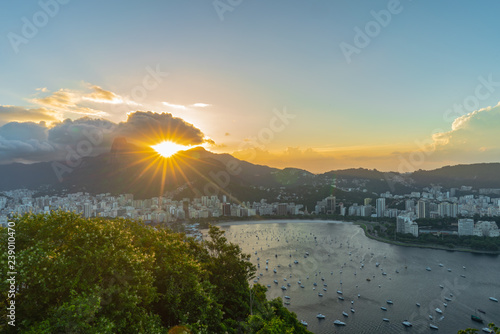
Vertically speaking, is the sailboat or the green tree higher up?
the green tree

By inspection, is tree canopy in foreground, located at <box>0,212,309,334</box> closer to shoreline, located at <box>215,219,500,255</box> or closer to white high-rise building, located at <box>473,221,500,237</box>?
shoreline, located at <box>215,219,500,255</box>

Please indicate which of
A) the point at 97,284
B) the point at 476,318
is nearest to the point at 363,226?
the point at 476,318

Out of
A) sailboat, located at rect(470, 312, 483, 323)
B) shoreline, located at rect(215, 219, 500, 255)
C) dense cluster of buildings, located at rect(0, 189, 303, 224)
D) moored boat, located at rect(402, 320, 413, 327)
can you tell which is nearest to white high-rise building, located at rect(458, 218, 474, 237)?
shoreline, located at rect(215, 219, 500, 255)

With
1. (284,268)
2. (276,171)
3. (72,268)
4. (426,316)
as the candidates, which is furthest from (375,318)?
(276,171)

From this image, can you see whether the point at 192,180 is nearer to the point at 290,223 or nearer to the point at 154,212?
the point at 154,212

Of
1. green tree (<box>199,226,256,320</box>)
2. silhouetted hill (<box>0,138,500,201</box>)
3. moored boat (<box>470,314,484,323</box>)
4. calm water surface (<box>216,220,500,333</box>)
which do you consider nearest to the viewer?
green tree (<box>199,226,256,320</box>)

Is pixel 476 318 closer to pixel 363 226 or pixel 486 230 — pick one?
pixel 486 230

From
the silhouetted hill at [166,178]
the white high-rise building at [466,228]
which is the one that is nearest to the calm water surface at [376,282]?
the white high-rise building at [466,228]

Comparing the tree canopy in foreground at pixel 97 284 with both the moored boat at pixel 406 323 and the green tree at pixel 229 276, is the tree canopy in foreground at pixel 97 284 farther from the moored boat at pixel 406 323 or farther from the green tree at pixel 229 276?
the moored boat at pixel 406 323

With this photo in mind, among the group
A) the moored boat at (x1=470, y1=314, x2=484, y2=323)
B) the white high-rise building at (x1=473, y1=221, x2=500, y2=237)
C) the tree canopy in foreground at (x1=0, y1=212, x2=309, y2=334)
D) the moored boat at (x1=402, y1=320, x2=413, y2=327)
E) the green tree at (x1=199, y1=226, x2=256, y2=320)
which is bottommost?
the moored boat at (x1=402, y1=320, x2=413, y2=327)
